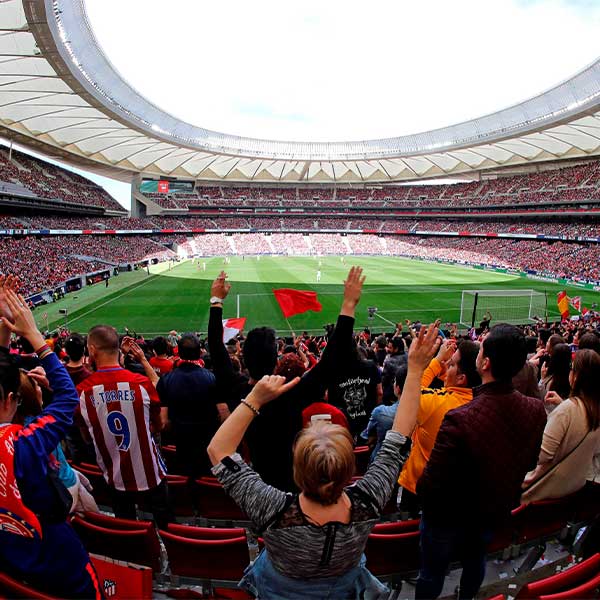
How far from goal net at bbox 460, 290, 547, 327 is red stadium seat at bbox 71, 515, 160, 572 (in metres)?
22.6

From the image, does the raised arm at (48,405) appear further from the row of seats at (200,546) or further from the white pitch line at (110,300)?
the white pitch line at (110,300)

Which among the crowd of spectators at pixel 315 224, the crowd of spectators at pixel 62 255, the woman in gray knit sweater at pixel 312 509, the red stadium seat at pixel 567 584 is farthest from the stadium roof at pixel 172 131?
the red stadium seat at pixel 567 584

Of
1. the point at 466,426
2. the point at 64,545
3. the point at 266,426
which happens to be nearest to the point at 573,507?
Answer: the point at 466,426

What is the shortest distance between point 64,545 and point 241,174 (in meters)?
83.3

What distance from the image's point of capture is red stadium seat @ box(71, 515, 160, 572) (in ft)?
9.69

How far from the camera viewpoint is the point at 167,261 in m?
54.2

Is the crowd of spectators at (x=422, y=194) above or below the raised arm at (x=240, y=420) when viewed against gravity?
above

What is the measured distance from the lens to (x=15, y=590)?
221 cm

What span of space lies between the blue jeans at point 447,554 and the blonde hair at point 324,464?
1.48 meters

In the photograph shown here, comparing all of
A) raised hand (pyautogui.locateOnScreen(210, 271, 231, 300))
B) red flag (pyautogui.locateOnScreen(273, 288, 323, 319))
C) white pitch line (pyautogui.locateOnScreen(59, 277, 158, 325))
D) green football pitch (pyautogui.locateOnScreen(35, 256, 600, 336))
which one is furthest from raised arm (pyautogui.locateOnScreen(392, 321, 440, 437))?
white pitch line (pyautogui.locateOnScreen(59, 277, 158, 325))

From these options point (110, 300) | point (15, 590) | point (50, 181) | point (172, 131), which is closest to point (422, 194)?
point (172, 131)

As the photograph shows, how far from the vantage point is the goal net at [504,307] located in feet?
81.2

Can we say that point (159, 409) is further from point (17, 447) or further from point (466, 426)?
point (466, 426)

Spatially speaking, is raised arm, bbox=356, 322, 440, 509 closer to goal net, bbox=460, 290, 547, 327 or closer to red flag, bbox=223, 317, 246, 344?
red flag, bbox=223, 317, 246, 344
